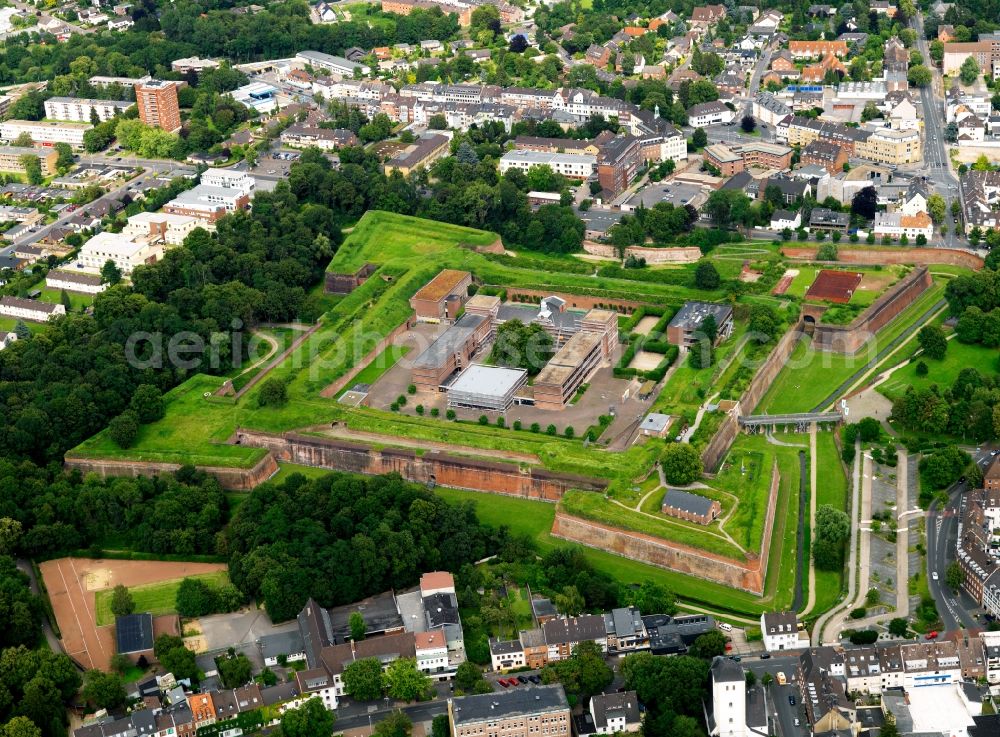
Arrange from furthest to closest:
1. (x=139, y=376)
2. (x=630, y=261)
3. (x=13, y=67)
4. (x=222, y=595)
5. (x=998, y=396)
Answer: (x=13, y=67) → (x=630, y=261) → (x=139, y=376) → (x=998, y=396) → (x=222, y=595)

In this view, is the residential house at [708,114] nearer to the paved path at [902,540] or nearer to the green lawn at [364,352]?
the green lawn at [364,352]

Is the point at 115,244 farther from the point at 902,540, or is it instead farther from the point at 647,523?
the point at 902,540

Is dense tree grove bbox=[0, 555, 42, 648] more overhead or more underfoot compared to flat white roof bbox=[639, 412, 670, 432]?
more underfoot

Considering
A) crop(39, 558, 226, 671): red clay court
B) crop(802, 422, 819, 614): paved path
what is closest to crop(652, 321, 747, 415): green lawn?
crop(802, 422, 819, 614): paved path

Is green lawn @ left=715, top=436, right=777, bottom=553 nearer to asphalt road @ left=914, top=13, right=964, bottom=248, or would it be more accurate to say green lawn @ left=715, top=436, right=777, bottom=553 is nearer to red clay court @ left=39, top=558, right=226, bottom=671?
red clay court @ left=39, top=558, right=226, bottom=671

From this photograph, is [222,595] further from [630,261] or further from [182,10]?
[182,10]

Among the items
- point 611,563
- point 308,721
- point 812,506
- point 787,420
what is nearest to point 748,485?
point 812,506

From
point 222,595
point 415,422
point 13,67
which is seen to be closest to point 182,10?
point 13,67

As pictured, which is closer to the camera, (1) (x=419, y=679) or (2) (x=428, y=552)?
(1) (x=419, y=679)
